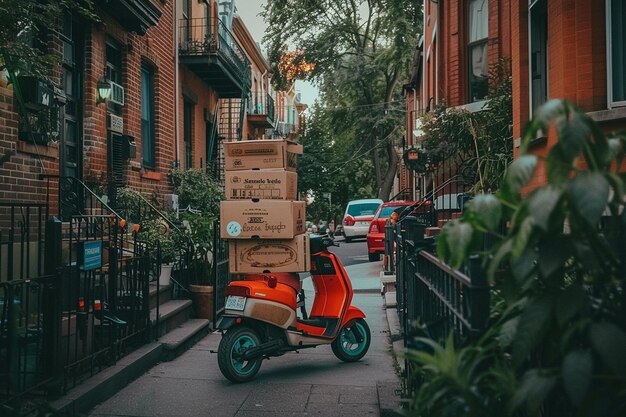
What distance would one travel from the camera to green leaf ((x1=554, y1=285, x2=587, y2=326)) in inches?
67.9

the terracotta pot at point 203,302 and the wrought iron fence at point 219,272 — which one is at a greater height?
the wrought iron fence at point 219,272

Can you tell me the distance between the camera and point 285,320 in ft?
21.5

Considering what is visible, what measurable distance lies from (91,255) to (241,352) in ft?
5.26

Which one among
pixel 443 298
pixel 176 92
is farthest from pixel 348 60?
pixel 443 298

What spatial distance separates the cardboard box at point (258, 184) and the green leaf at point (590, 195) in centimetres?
575

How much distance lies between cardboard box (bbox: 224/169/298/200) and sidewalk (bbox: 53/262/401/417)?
1736 mm

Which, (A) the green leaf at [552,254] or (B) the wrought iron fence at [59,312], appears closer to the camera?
(A) the green leaf at [552,254]

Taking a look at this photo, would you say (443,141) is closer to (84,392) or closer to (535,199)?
(84,392)

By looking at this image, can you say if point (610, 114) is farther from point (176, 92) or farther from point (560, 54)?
point (176, 92)

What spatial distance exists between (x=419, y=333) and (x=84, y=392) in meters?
2.73

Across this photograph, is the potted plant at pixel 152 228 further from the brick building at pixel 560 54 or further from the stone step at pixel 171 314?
the brick building at pixel 560 54

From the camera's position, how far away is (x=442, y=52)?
53.1 feet

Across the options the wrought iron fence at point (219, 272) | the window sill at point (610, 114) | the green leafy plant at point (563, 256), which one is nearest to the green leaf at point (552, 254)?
the green leafy plant at point (563, 256)

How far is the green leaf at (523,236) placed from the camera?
166 cm
